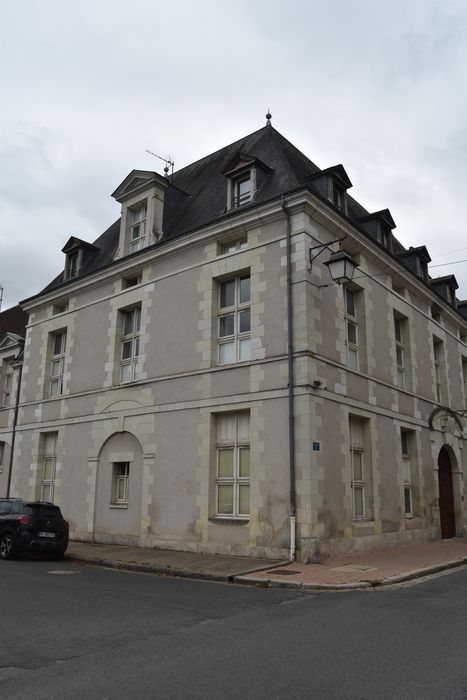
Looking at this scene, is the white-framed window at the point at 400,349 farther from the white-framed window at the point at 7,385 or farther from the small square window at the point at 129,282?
the white-framed window at the point at 7,385

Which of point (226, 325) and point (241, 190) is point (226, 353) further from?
point (241, 190)

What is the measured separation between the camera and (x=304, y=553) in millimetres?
11539

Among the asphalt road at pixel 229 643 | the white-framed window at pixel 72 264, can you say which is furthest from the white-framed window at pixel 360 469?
the white-framed window at pixel 72 264

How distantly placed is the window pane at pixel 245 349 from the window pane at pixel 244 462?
220cm

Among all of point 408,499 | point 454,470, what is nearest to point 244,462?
point 408,499

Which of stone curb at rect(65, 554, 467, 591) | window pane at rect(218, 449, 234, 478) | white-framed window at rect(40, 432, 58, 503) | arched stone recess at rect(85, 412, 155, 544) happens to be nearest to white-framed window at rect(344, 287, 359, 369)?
window pane at rect(218, 449, 234, 478)

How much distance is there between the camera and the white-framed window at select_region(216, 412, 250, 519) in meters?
13.3

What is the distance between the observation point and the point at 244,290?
1477 cm

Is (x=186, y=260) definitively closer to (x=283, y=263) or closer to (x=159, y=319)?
(x=159, y=319)

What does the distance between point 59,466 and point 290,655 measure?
46.8 ft

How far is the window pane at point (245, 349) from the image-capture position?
46.1 ft

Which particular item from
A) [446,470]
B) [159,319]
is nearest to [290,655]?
[159,319]

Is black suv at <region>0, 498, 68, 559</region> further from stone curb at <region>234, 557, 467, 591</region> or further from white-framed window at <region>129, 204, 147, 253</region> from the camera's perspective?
white-framed window at <region>129, 204, 147, 253</region>

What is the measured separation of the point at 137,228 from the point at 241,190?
4.23 meters
